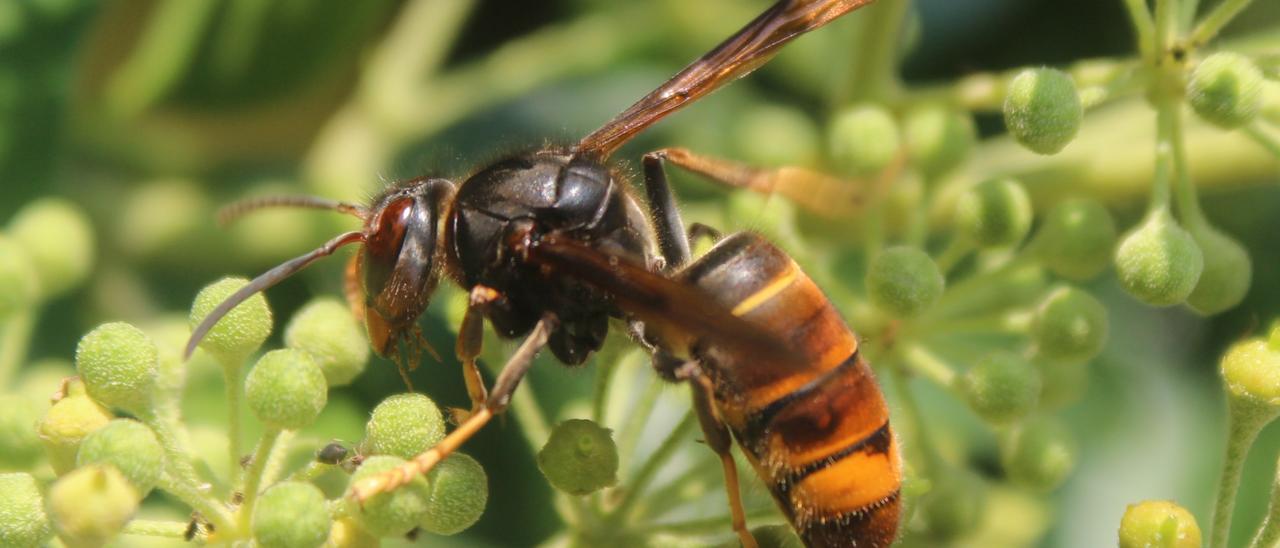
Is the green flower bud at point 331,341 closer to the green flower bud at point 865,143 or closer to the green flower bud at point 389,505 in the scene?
the green flower bud at point 389,505

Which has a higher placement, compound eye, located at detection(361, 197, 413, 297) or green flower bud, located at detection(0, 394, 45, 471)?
compound eye, located at detection(361, 197, 413, 297)

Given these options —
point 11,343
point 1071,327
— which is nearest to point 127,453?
point 11,343

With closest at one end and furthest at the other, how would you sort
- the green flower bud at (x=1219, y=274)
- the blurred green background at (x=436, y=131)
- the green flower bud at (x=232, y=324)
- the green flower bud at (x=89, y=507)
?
1. the green flower bud at (x=89, y=507)
2. the green flower bud at (x=232, y=324)
3. the green flower bud at (x=1219, y=274)
4. the blurred green background at (x=436, y=131)

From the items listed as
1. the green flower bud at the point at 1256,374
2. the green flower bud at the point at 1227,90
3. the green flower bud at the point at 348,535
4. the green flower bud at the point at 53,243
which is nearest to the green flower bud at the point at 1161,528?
the green flower bud at the point at 1256,374

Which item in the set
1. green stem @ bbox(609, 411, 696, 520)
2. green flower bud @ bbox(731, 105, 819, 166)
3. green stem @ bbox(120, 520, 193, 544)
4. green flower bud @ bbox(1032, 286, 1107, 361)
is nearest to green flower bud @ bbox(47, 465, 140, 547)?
green stem @ bbox(120, 520, 193, 544)

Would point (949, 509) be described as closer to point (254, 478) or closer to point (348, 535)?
point (348, 535)

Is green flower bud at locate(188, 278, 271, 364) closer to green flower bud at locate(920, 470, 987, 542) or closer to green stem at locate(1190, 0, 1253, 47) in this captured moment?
green flower bud at locate(920, 470, 987, 542)
